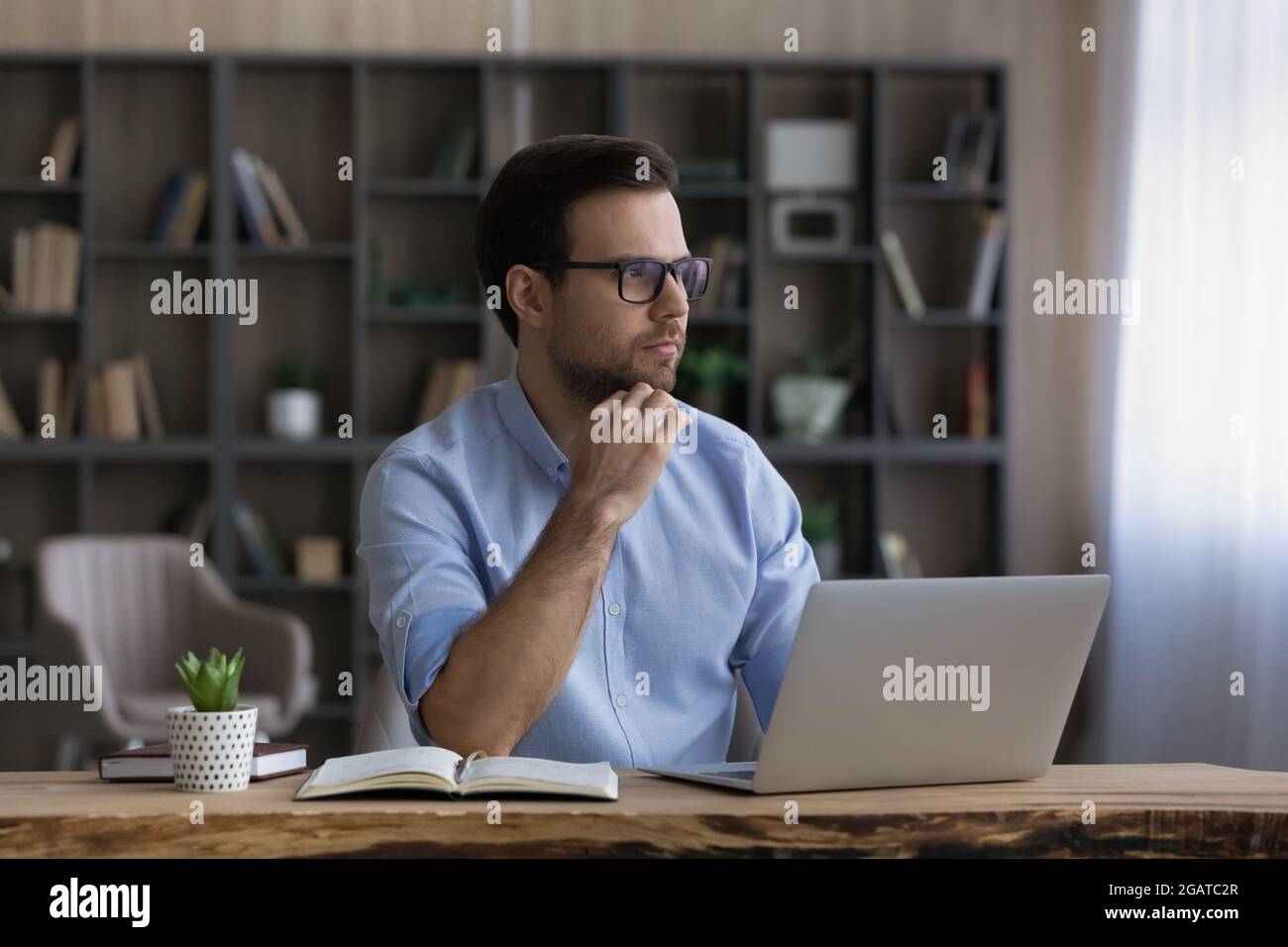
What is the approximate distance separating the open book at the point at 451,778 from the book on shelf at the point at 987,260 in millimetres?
3635

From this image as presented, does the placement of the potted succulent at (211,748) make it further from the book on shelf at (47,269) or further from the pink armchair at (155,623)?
the book on shelf at (47,269)

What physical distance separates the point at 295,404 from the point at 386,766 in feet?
11.3

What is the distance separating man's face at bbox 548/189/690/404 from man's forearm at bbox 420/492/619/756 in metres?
0.30

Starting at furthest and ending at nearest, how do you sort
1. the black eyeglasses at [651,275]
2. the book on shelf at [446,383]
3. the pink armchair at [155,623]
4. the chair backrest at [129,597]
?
the book on shelf at [446,383]
the chair backrest at [129,597]
the pink armchair at [155,623]
the black eyeglasses at [651,275]

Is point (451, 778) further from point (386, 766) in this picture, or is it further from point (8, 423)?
point (8, 423)

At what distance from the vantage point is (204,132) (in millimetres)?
4801

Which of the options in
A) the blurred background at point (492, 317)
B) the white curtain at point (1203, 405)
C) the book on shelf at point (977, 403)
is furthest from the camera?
the book on shelf at point (977, 403)

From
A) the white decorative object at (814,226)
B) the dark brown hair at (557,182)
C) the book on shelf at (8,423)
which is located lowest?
the book on shelf at (8,423)

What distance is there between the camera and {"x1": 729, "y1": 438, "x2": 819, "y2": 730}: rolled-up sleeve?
1938mm

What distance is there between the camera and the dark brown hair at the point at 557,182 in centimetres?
195

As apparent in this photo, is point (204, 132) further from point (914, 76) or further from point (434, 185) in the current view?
point (914, 76)

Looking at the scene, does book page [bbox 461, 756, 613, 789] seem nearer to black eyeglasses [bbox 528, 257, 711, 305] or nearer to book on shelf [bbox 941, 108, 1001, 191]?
black eyeglasses [bbox 528, 257, 711, 305]

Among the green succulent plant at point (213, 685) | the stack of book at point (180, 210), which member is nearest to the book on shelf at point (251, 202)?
the stack of book at point (180, 210)
